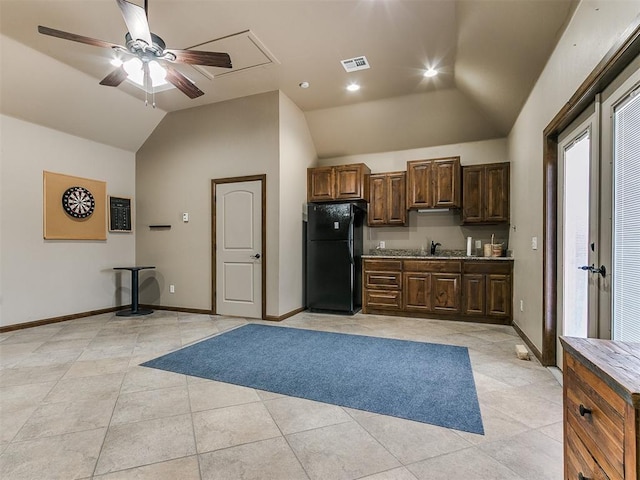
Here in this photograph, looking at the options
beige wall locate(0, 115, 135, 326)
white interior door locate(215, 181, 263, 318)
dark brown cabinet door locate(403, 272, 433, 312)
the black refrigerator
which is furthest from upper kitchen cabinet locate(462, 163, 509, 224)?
beige wall locate(0, 115, 135, 326)

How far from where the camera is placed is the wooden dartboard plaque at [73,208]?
456 centimetres

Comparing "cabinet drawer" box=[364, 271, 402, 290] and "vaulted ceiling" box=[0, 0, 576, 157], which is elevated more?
"vaulted ceiling" box=[0, 0, 576, 157]

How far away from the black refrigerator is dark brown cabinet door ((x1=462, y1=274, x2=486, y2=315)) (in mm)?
1610

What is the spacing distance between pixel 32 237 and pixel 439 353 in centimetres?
535

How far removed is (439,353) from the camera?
3.22 m

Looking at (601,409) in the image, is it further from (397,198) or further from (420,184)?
(397,198)

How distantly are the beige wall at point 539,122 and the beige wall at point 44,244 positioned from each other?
5.98 metres

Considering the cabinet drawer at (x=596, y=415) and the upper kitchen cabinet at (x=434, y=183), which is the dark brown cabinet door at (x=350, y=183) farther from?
the cabinet drawer at (x=596, y=415)

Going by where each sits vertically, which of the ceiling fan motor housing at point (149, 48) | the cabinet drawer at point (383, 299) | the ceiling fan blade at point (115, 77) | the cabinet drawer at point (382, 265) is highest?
the ceiling fan motor housing at point (149, 48)

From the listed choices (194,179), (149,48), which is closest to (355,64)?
(149,48)

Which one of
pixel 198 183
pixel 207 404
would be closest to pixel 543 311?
pixel 207 404

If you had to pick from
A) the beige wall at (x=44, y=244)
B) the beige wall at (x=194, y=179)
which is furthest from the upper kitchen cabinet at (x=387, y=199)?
the beige wall at (x=44, y=244)

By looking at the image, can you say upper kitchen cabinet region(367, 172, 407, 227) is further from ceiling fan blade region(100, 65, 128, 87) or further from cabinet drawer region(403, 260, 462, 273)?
ceiling fan blade region(100, 65, 128, 87)

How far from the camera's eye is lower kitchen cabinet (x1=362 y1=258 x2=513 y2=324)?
4410mm
